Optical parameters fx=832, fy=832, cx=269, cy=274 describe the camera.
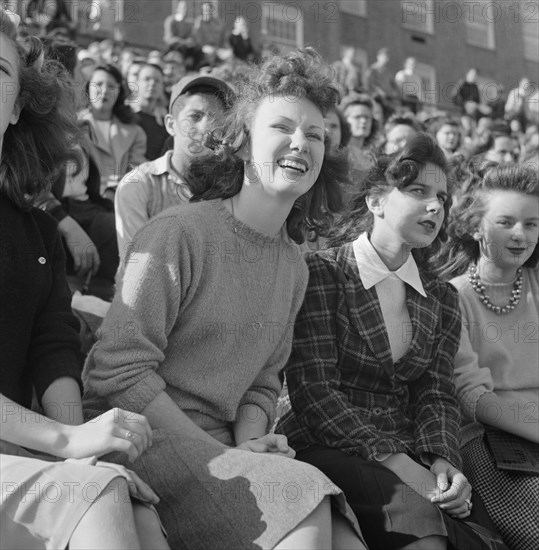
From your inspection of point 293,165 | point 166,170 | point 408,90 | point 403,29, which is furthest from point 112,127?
point 403,29

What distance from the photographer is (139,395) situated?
6.70 ft

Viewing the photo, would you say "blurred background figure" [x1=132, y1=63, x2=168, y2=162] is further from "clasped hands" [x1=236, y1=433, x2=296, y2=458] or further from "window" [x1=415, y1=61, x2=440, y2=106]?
"window" [x1=415, y1=61, x2=440, y2=106]

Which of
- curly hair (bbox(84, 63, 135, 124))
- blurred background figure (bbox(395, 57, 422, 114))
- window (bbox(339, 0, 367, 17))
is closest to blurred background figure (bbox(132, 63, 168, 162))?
curly hair (bbox(84, 63, 135, 124))

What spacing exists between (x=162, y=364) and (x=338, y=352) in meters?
0.62

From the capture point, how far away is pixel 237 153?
2496 mm

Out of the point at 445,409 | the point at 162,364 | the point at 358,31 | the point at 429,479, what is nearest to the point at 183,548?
the point at 162,364

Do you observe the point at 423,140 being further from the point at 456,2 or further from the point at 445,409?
the point at 456,2

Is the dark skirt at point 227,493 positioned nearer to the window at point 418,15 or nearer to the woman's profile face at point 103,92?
the woman's profile face at point 103,92

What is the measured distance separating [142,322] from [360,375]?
31.1 inches

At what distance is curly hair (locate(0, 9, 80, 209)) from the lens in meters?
2.15

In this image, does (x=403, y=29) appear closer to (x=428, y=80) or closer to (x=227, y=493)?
(x=428, y=80)

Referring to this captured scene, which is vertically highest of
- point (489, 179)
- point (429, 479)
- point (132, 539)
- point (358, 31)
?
point (358, 31)

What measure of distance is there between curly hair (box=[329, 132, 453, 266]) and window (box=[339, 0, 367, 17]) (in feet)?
74.2

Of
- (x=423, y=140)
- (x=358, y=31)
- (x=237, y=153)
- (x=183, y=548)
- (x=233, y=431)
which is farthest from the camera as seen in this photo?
(x=358, y=31)
